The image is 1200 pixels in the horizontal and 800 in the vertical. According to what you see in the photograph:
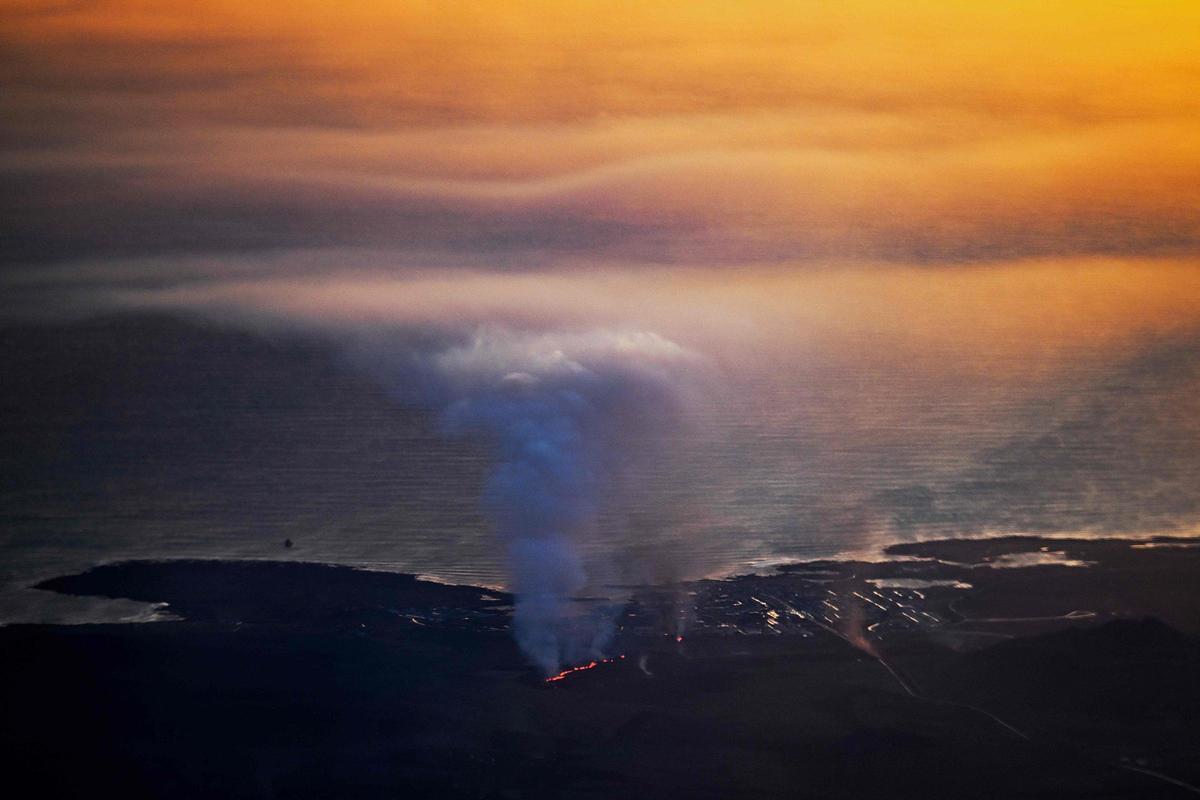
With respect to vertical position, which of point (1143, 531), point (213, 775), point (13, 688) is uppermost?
point (1143, 531)

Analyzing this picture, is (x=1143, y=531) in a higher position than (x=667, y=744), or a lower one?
higher

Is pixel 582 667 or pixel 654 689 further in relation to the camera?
pixel 582 667

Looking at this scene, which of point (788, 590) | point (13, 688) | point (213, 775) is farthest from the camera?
point (788, 590)

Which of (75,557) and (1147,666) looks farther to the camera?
(75,557)

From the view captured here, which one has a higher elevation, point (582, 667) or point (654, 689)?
point (582, 667)

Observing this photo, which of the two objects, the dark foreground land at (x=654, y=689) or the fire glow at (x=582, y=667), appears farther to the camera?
the fire glow at (x=582, y=667)

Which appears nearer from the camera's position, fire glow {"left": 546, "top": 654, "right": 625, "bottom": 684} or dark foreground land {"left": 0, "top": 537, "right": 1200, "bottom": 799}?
dark foreground land {"left": 0, "top": 537, "right": 1200, "bottom": 799}

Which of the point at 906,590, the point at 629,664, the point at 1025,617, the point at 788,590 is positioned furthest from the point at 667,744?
the point at 1025,617

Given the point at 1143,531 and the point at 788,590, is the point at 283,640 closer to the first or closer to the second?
the point at 788,590
